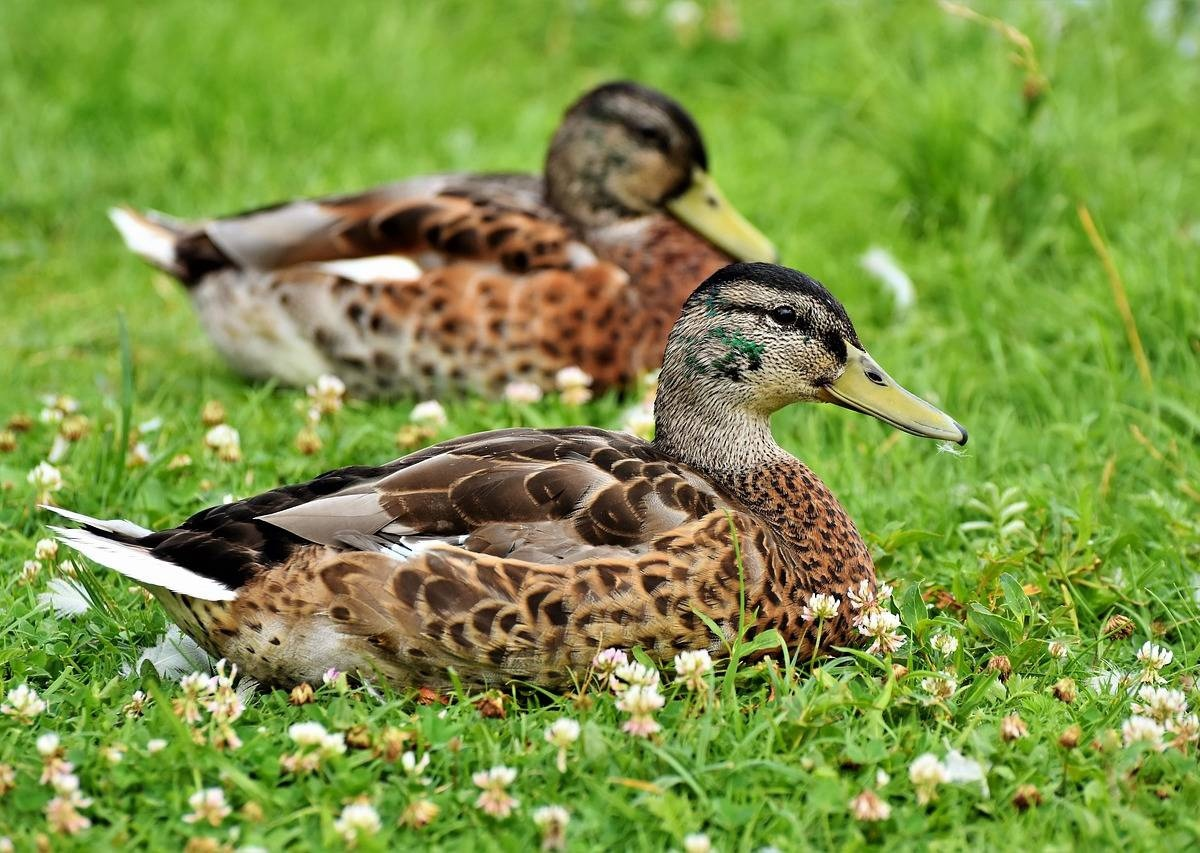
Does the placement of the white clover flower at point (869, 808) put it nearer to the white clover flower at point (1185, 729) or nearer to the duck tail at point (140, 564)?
the white clover flower at point (1185, 729)

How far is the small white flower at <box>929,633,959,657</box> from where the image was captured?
3.47 metres

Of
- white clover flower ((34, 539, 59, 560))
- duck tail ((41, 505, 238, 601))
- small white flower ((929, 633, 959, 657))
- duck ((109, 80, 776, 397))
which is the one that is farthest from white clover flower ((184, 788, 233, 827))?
duck ((109, 80, 776, 397))

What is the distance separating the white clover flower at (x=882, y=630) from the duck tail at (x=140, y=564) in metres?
1.36

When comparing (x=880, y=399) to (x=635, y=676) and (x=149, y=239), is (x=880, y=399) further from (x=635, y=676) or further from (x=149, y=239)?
(x=149, y=239)

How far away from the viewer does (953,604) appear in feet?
12.5

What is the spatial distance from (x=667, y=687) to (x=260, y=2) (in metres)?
5.99

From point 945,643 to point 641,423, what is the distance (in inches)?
58.4

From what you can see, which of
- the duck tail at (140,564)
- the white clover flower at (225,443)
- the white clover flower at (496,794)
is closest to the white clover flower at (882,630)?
the white clover flower at (496,794)

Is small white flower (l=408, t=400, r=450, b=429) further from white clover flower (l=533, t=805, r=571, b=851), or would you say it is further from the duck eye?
white clover flower (l=533, t=805, r=571, b=851)

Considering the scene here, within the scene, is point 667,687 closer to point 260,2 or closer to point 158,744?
point 158,744

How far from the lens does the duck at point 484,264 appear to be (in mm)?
5547

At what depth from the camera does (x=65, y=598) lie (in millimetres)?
3721

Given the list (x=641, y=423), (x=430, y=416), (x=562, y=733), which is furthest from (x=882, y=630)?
(x=430, y=416)

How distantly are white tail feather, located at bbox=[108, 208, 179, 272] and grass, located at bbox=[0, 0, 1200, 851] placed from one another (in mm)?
372
